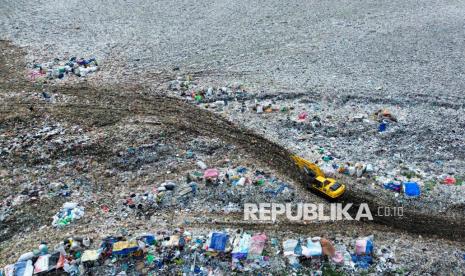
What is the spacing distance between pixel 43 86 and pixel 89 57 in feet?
5.28

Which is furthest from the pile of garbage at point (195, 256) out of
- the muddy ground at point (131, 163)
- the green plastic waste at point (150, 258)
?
the muddy ground at point (131, 163)

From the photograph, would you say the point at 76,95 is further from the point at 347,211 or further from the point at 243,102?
the point at 347,211

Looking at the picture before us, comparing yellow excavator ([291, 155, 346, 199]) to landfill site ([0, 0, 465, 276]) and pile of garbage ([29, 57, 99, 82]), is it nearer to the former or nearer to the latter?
landfill site ([0, 0, 465, 276])

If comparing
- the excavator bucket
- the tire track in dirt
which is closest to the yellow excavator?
the excavator bucket

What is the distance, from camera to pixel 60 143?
725 centimetres

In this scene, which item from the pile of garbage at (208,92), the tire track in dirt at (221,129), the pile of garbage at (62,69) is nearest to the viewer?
the tire track in dirt at (221,129)

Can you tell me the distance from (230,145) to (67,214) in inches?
114

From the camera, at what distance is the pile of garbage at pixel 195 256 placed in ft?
17.1

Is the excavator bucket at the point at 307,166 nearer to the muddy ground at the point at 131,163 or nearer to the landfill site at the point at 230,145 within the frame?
the landfill site at the point at 230,145

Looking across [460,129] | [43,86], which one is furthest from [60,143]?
[460,129]

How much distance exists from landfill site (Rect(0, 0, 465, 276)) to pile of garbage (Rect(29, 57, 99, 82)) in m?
0.05

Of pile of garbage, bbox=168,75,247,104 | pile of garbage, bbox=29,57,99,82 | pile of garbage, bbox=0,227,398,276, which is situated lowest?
pile of garbage, bbox=0,227,398,276

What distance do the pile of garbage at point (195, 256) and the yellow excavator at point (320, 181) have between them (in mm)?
999

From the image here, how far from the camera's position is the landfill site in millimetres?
5488
